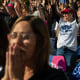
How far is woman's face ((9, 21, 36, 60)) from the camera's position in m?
1.12

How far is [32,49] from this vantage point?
46.9 inches

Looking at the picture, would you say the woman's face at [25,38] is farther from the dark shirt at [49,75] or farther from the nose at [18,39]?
the dark shirt at [49,75]

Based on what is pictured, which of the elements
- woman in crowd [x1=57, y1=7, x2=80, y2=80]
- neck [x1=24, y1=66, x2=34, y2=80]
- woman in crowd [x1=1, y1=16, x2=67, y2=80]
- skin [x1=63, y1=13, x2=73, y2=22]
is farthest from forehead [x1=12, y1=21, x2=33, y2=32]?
skin [x1=63, y1=13, x2=73, y2=22]

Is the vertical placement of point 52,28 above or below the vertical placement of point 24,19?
below

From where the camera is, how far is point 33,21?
1.24 m

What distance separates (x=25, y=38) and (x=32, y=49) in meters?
0.09

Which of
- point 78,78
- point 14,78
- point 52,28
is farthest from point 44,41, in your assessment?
point 52,28

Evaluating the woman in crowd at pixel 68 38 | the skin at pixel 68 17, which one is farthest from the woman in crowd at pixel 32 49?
the skin at pixel 68 17

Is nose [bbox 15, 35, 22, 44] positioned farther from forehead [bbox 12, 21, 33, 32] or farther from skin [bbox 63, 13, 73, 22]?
skin [bbox 63, 13, 73, 22]

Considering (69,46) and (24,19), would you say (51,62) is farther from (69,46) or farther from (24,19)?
(69,46)

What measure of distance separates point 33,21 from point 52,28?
Result: 3224mm

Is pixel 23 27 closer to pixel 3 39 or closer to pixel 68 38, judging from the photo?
pixel 3 39

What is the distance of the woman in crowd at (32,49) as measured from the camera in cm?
111

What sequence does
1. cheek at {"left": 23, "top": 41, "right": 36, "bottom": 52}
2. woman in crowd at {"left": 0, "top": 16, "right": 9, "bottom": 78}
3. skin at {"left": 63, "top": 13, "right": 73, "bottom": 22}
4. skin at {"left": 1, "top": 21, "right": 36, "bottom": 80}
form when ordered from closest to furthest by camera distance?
1. skin at {"left": 1, "top": 21, "right": 36, "bottom": 80}
2. cheek at {"left": 23, "top": 41, "right": 36, "bottom": 52}
3. woman in crowd at {"left": 0, "top": 16, "right": 9, "bottom": 78}
4. skin at {"left": 63, "top": 13, "right": 73, "bottom": 22}
